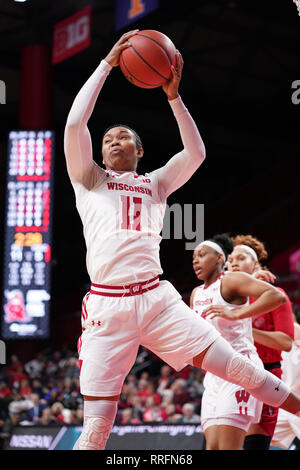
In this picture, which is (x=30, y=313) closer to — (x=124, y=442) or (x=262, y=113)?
(x=124, y=442)

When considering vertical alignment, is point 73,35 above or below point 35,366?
above

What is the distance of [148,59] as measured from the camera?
3.58m

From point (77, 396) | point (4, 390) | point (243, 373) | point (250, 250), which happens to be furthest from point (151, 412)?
point (243, 373)

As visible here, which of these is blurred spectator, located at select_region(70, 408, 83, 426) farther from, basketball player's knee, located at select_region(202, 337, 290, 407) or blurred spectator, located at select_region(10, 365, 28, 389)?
basketball player's knee, located at select_region(202, 337, 290, 407)

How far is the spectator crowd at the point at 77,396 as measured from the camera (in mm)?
9258

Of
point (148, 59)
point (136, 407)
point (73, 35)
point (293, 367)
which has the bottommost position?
point (136, 407)

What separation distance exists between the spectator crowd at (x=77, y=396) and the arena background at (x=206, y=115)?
7.71 ft

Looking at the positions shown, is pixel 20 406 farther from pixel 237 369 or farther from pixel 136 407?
pixel 237 369

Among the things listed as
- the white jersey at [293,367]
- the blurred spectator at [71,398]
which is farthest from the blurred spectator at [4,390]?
the white jersey at [293,367]

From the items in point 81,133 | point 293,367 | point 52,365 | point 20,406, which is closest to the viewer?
point 81,133

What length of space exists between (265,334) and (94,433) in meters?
1.58

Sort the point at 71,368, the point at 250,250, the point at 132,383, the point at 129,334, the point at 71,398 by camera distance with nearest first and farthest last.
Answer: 1. the point at 129,334
2. the point at 250,250
3. the point at 71,398
4. the point at 132,383
5. the point at 71,368

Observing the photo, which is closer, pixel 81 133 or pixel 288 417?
pixel 81 133

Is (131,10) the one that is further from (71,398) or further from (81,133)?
(81,133)
